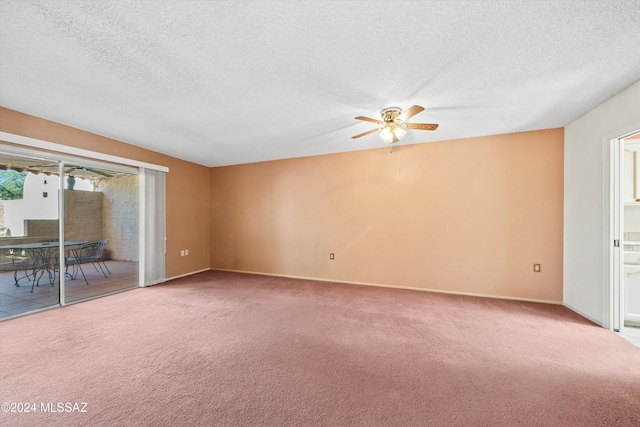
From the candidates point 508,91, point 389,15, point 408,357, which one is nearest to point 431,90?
point 508,91

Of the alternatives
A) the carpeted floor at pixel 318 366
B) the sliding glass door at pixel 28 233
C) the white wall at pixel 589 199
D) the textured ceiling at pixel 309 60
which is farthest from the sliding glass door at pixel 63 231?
the white wall at pixel 589 199

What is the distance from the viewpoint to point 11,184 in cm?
288

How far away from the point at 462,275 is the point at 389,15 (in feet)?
12.1

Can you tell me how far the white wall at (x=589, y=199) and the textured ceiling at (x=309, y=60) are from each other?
0.63 feet

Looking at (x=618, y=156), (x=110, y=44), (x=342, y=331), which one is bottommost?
(x=342, y=331)

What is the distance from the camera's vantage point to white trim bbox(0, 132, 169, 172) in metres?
2.73

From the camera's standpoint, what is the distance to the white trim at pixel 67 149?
8.95ft

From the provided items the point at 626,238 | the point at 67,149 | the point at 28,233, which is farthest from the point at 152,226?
the point at 626,238

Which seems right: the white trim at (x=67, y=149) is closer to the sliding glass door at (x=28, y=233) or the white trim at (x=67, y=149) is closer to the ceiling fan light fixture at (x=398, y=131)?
the sliding glass door at (x=28, y=233)

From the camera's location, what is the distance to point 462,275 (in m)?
3.80

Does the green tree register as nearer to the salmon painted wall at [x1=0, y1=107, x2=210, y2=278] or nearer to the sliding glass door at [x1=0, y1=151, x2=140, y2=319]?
the sliding glass door at [x1=0, y1=151, x2=140, y2=319]

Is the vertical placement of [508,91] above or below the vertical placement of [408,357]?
above

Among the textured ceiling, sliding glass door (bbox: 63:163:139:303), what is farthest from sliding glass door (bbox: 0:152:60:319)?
the textured ceiling

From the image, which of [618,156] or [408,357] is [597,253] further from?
[408,357]
